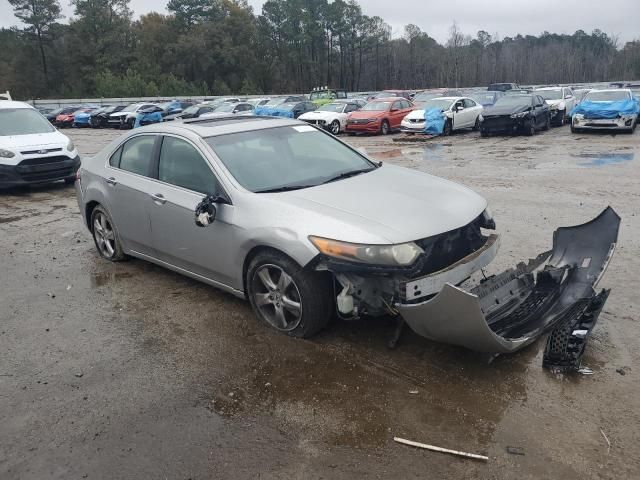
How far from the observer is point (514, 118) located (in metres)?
19.4

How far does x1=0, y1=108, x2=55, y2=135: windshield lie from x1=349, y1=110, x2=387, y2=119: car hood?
44.5 feet

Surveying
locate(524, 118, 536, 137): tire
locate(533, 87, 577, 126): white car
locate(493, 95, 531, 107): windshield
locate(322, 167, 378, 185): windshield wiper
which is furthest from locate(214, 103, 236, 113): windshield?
locate(322, 167, 378, 185): windshield wiper

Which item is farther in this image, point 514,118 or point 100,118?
point 100,118

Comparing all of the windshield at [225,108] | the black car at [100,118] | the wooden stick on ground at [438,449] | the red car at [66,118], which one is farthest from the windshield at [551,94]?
the red car at [66,118]

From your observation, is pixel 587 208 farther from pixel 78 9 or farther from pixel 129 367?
pixel 78 9

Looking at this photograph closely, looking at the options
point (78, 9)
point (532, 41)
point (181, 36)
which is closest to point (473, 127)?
point (181, 36)

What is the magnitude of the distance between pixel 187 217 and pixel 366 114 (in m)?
19.1

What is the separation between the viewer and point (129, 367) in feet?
13.0

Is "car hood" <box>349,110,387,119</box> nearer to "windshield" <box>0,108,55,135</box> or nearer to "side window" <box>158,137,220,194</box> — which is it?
"windshield" <box>0,108,55,135</box>

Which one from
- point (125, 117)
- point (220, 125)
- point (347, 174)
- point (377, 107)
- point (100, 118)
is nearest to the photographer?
point (347, 174)

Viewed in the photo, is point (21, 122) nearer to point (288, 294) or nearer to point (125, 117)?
point (288, 294)

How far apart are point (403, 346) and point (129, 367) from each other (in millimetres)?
1996

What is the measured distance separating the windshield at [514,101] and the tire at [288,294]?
721 inches

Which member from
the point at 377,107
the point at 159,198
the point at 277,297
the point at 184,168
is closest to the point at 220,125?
the point at 184,168
